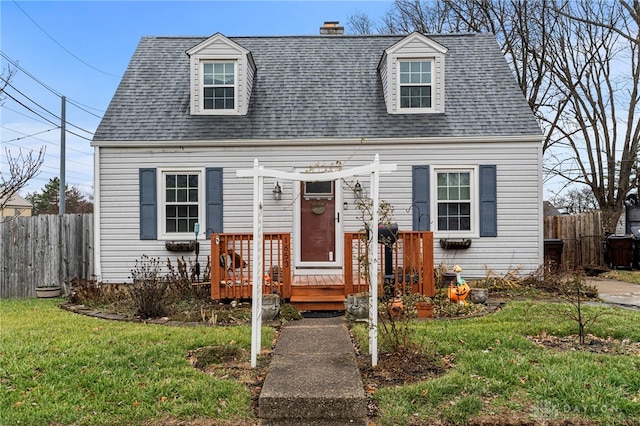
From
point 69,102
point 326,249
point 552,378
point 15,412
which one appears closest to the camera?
point 15,412

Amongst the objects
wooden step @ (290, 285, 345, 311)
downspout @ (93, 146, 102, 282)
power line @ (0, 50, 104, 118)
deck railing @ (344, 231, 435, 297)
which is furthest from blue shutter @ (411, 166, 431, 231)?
power line @ (0, 50, 104, 118)

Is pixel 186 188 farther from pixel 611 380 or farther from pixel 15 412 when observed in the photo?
pixel 611 380

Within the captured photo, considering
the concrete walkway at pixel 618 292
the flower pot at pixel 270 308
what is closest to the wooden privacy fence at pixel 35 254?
the flower pot at pixel 270 308

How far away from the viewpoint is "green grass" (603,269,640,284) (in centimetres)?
974

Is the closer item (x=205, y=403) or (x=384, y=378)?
(x=205, y=403)

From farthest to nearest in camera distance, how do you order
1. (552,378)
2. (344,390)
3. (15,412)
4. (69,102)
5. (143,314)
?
1. (69,102)
2. (143,314)
3. (552,378)
4. (344,390)
5. (15,412)

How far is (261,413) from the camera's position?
3.34 metres

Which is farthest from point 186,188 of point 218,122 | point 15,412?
point 15,412

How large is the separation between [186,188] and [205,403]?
6179 mm

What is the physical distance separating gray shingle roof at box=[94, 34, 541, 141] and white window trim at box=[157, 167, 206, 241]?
2.16ft

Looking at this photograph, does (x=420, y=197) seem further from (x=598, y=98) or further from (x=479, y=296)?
(x=598, y=98)

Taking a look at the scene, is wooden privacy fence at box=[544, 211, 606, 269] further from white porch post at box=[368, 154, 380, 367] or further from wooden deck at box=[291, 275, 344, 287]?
white porch post at box=[368, 154, 380, 367]

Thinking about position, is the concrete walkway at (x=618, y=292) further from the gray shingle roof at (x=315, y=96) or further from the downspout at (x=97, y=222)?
the downspout at (x=97, y=222)

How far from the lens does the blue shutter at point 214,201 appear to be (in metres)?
A: 8.84
